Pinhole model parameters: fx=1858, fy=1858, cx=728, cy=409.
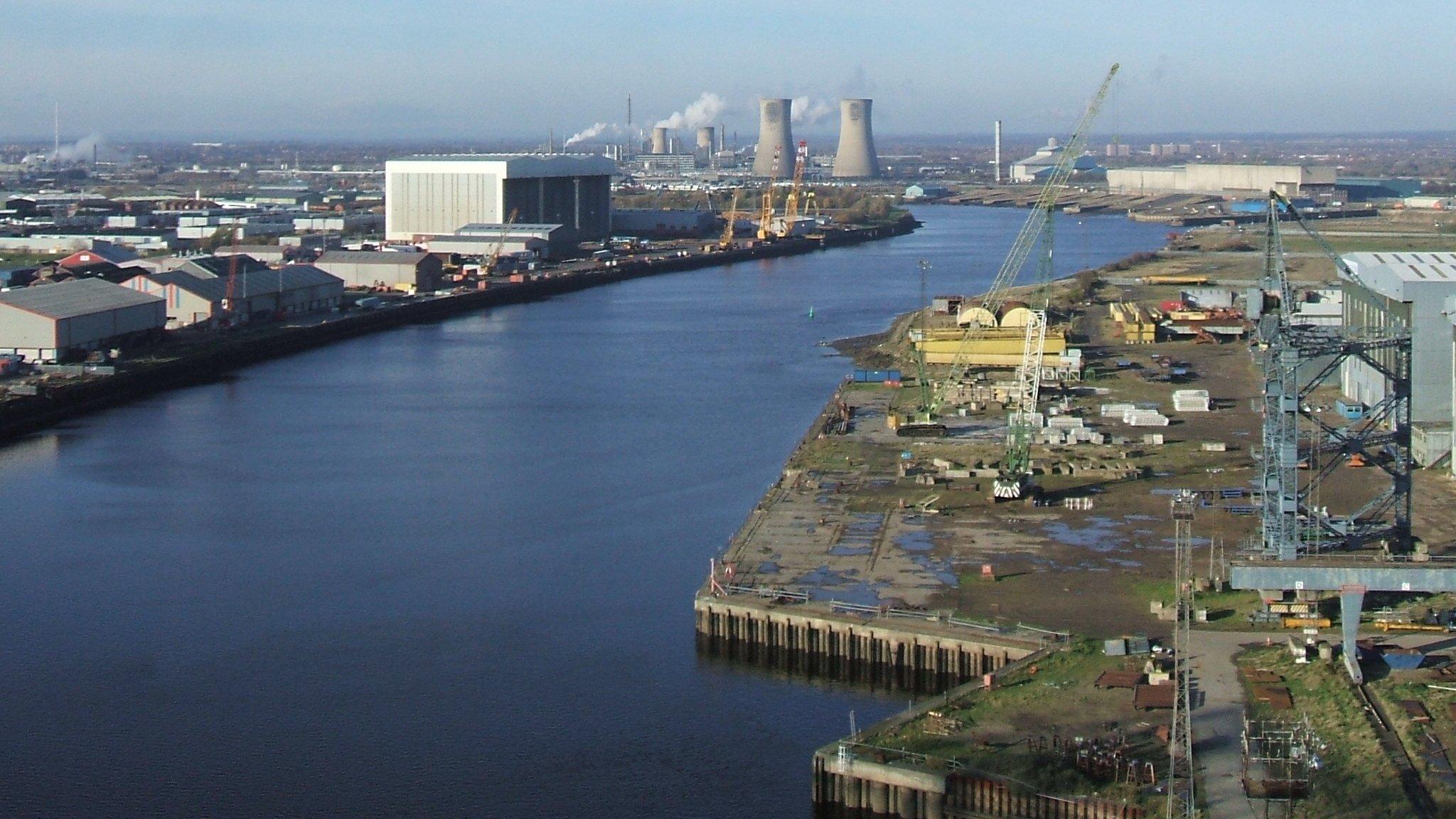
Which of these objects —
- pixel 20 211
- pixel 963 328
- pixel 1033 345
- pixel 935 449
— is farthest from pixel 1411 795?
pixel 20 211

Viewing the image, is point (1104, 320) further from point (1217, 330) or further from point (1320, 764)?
point (1320, 764)

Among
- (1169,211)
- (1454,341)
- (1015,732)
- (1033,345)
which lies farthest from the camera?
(1169,211)

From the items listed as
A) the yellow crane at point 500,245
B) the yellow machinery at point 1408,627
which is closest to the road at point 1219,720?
the yellow machinery at point 1408,627

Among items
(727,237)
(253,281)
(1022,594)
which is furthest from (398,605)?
(727,237)

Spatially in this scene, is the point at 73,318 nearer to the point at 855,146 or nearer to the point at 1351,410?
the point at 1351,410

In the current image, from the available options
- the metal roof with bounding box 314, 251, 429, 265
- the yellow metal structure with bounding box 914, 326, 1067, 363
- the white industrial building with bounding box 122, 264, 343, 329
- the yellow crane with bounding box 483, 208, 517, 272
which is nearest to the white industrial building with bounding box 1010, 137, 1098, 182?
the yellow crane with bounding box 483, 208, 517, 272

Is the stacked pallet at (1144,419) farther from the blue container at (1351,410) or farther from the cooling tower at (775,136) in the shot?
the cooling tower at (775,136)

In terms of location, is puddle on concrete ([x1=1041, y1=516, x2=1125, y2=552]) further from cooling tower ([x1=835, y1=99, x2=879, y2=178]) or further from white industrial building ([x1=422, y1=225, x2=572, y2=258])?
cooling tower ([x1=835, y1=99, x2=879, y2=178])
